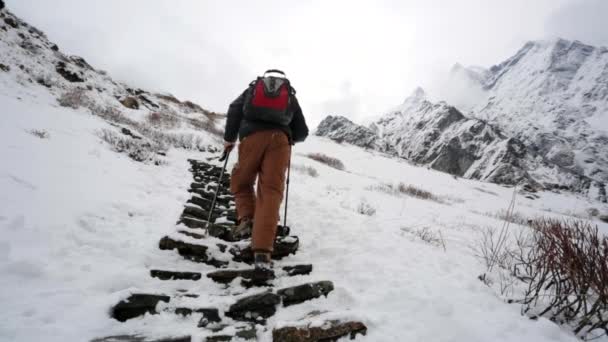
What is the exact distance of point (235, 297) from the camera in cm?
211

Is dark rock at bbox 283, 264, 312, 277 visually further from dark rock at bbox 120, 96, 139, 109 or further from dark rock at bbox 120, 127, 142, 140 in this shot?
dark rock at bbox 120, 96, 139, 109

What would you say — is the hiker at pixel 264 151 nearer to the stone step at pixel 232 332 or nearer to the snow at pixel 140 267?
the snow at pixel 140 267

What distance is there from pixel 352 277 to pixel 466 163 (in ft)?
316

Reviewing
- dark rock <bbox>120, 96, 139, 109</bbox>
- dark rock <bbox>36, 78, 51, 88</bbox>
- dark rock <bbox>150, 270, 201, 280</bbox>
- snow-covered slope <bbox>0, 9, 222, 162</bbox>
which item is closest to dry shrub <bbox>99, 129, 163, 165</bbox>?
snow-covered slope <bbox>0, 9, 222, 162</bbox>

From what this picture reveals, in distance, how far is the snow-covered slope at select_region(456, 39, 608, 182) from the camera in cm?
9431

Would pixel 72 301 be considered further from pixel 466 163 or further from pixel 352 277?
pixel 466 163

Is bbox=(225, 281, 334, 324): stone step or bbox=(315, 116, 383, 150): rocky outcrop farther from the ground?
bbox=(315, 116, 383, 150): rocky outcrop

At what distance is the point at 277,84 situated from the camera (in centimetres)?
290

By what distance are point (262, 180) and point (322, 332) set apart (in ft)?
5.08

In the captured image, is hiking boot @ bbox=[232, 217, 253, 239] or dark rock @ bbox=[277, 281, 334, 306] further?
hiking boot @ bbox=[232, 217, 253, 239]

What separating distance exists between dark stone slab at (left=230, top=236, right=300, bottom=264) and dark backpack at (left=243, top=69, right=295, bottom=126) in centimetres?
140

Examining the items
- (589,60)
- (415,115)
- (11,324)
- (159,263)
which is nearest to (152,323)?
(11,324)

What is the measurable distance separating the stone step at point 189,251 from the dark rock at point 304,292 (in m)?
0.87

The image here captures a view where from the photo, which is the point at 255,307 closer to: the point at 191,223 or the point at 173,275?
the point at 173,275
